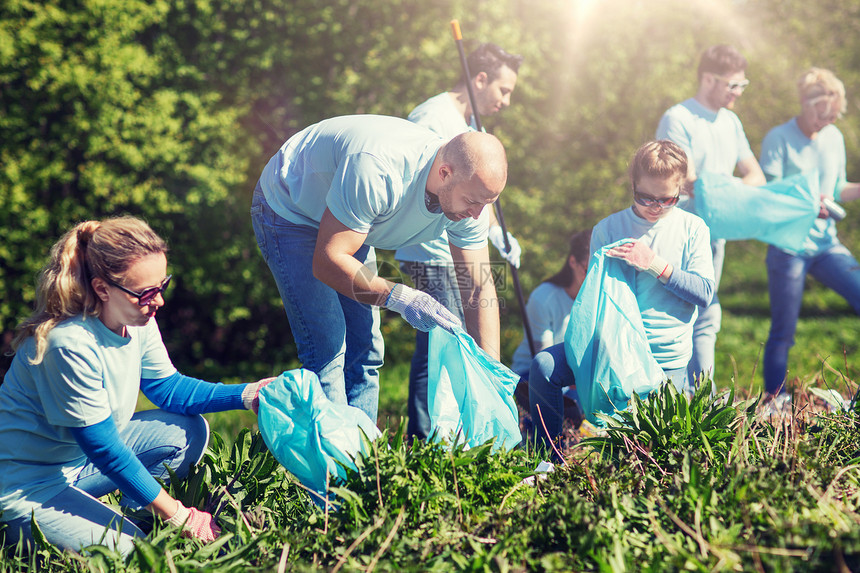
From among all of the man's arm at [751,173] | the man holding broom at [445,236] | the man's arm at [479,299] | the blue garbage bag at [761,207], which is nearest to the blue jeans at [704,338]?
the blue garbage bag at [761,207]

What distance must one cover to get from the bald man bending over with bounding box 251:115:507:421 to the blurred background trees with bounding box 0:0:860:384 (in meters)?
3.49

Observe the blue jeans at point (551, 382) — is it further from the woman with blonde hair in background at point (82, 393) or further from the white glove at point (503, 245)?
the woman with blonde hair in background at point (82, 393)

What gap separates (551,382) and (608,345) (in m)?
0.32

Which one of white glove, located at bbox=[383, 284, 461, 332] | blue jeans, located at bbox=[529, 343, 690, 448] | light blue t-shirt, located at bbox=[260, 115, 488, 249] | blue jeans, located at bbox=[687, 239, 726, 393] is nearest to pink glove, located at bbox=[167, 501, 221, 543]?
white glove, located at bbox=[383, 284, 461, 332]

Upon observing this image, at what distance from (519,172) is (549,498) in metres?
5.00

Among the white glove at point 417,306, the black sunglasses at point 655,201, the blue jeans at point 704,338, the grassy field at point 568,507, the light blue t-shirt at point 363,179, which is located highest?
the light blue t-shirt at point 363,179

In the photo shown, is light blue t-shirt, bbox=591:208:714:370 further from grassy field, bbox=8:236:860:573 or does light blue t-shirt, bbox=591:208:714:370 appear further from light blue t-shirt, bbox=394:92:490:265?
light blue t-shirt, bbox=394:92:490:265

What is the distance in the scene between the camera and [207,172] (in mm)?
6566

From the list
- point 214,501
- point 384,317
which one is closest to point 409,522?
point 214,501

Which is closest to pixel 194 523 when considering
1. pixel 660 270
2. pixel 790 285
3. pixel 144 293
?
pixel 144 293

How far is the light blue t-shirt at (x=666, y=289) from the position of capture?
290cm

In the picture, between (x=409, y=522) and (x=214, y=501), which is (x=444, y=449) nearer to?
(x=409, y=522)

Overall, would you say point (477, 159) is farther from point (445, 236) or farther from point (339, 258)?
point (445, 236)

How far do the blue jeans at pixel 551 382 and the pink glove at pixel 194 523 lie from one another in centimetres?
135
